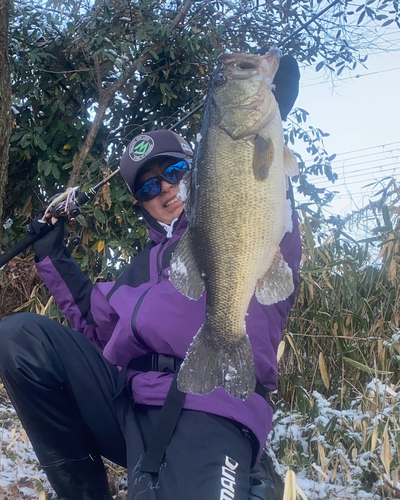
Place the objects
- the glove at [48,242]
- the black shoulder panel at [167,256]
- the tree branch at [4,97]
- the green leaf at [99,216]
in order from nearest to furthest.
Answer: the black shoulder panel at [167,256] → the glove at [48,242] → the tree branch at [4,97] → the green leaf at [99,216]

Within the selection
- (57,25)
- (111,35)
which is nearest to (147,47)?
(111,35)

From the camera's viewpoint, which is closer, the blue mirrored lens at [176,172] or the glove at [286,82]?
the glove at [286,82]

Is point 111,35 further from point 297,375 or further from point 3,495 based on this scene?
point 3,495

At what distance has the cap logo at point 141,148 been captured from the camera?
7.30 feet

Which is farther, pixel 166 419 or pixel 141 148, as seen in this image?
pixel 141 148

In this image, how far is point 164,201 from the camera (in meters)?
2.20

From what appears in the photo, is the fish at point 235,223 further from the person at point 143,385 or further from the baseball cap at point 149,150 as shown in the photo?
the baseball cap at point 149,150

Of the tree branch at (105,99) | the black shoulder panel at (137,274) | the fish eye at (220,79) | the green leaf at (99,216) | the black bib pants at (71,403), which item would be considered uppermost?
the tree branch at (105,99)

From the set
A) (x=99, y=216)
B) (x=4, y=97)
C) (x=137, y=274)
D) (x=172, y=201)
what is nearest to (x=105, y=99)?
(x=4, y=97)

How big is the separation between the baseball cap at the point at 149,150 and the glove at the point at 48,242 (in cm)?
45

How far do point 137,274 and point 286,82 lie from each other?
103 cm

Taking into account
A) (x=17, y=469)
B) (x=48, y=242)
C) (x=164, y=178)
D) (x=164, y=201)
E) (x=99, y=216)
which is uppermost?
(x=164, y=178)

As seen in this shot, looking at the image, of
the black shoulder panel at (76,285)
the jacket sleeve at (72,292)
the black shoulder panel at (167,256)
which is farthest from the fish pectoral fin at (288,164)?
the black shoulder panel at (76,285)

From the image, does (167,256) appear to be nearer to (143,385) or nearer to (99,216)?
(143,385)
